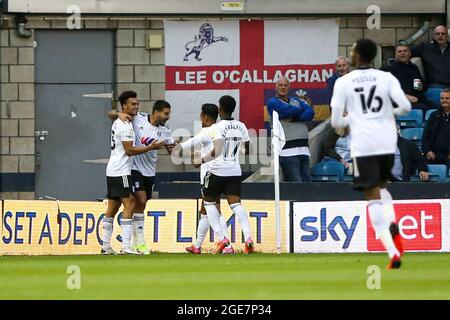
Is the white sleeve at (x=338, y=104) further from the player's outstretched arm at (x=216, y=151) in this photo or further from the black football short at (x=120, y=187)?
the black football short at (x=120, y=187)

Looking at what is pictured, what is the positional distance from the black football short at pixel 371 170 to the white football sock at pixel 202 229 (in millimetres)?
5925

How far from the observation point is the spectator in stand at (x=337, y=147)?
2397 centimetres

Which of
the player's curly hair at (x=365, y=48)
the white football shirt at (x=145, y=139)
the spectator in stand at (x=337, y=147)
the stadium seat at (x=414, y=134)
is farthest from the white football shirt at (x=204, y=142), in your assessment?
the stadium seat at (x=414, y=134)

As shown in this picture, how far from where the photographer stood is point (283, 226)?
67.9ft

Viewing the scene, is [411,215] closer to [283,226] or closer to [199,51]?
[283,226]

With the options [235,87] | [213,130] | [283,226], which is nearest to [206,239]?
[283,226]

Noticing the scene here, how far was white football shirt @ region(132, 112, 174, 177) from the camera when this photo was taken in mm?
19861

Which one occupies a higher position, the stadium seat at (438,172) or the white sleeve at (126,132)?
the white sleeve at (126,132)

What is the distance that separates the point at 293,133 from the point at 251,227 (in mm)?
2986

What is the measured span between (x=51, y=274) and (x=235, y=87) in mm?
11599

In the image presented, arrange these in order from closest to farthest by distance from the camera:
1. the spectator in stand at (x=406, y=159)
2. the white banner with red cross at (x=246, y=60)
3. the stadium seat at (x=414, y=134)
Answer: the spectator in stand at (x=406, y=159) → the stadium seat at (x=414, y=134) → the white banner with red cross at (x=246, y=60)

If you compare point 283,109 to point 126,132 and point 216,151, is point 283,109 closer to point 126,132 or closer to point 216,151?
point 216,151

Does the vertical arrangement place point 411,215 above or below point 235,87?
below

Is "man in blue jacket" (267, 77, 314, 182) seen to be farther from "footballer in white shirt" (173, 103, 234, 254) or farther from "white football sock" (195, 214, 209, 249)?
"white football sock" (195, 214, 209, 249)
